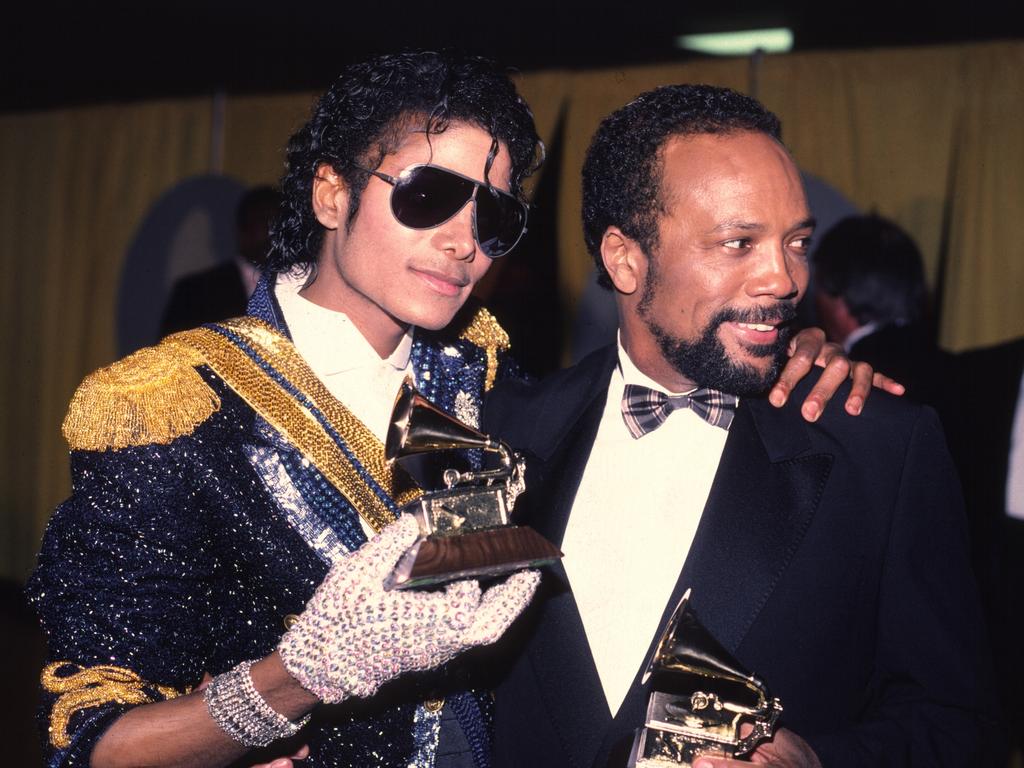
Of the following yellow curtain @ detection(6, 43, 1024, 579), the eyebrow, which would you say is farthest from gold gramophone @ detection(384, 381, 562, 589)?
yellow curtain @ detection(6, 43, 1024, 579)

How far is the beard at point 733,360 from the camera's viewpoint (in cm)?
219

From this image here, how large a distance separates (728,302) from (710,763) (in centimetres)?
90

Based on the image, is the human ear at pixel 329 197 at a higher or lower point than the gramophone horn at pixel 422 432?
higher

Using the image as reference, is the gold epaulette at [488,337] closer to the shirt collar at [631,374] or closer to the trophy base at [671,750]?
the shirt collar at [631,374]

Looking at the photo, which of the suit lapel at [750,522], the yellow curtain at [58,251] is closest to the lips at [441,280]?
the suit lapel at [750,522]

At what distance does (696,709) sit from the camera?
183cm

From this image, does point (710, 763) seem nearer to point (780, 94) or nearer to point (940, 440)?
point (940, 440)

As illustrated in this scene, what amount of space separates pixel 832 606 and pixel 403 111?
1278 mm

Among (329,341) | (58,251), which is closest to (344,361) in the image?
(329,341)

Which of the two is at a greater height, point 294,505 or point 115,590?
point 294,505

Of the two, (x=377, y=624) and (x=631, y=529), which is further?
(x=631, y=529)

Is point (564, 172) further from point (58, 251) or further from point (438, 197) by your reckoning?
point (58, 251)

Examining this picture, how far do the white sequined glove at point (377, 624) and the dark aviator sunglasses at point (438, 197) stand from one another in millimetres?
688

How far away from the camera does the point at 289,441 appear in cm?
213
